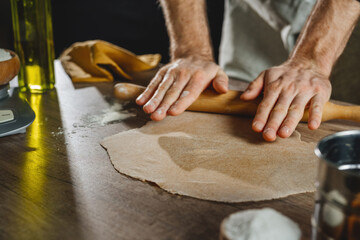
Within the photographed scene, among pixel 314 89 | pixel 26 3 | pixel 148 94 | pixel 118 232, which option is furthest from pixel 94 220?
pixel 26 3

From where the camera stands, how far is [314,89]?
1.20 metres

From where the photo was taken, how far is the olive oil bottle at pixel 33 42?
1315 mm

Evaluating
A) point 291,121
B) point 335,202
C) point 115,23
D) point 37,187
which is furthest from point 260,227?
point 115,23

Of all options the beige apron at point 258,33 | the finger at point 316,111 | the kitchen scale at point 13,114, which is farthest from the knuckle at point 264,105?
the beige apron at point 258,33

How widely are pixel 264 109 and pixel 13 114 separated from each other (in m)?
0.71

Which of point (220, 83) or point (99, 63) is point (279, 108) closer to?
point (220, 83)

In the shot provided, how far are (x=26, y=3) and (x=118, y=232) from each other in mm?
970

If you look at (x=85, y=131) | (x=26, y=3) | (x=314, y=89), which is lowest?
(x=85, y=131)

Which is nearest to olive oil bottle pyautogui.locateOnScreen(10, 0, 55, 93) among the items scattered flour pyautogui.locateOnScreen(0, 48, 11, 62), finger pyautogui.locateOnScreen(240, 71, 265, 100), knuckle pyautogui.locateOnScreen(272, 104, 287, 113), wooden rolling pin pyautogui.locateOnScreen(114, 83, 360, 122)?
scattered flour pyautogui.locateOnScreen(0, 48, 11, 62)

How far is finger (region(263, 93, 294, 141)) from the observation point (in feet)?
3.43

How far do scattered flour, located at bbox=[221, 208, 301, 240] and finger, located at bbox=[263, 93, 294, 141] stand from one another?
1.81 feet

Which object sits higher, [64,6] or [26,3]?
[26,3]

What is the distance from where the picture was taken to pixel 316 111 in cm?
113

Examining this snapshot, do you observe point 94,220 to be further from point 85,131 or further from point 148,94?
point 148,94
